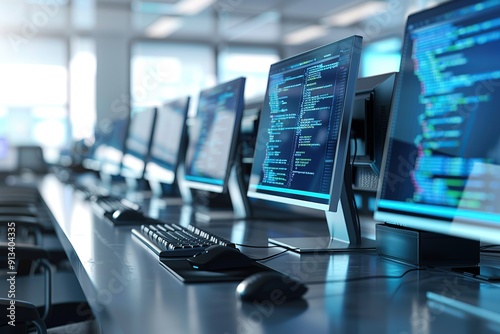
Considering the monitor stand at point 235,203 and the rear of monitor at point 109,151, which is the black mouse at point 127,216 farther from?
the rear of monitor at point 109,151

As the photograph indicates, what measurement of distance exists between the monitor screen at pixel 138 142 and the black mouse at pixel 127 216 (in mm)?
1425

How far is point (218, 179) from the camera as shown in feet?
7.52

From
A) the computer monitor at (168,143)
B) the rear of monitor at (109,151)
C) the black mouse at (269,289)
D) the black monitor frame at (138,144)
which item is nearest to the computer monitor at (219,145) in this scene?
the computer monitor at (168,143)

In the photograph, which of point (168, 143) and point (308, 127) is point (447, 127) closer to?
point (308, 127)

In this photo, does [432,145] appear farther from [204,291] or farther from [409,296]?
[204,291]

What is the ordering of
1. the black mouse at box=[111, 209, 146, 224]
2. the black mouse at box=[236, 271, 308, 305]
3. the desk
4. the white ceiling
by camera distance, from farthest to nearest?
the white ceiling < the black mouse at box=[111, 209, 146, 224] < the black mouse at box=[236, 271, 308, 305] < the desk

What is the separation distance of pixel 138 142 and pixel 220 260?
2.78m

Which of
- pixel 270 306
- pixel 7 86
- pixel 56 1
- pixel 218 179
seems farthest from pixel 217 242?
pixel 7 86

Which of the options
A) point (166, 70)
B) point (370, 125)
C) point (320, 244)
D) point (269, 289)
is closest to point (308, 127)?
point (370, 125)

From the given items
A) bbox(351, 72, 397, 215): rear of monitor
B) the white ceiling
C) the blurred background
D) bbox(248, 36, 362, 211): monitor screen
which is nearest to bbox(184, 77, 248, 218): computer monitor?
bbox(248, 36, 362, 211): monitor screen

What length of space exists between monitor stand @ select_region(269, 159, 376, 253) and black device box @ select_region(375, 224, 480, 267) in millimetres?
207

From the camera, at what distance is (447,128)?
3.76 ft

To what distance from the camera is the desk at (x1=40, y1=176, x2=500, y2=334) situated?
83 cm

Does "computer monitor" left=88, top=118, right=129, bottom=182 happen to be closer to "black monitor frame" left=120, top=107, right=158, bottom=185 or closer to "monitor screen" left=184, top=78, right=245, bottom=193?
"black monitor frame" left=120, top=107, right=158, bottom=185
